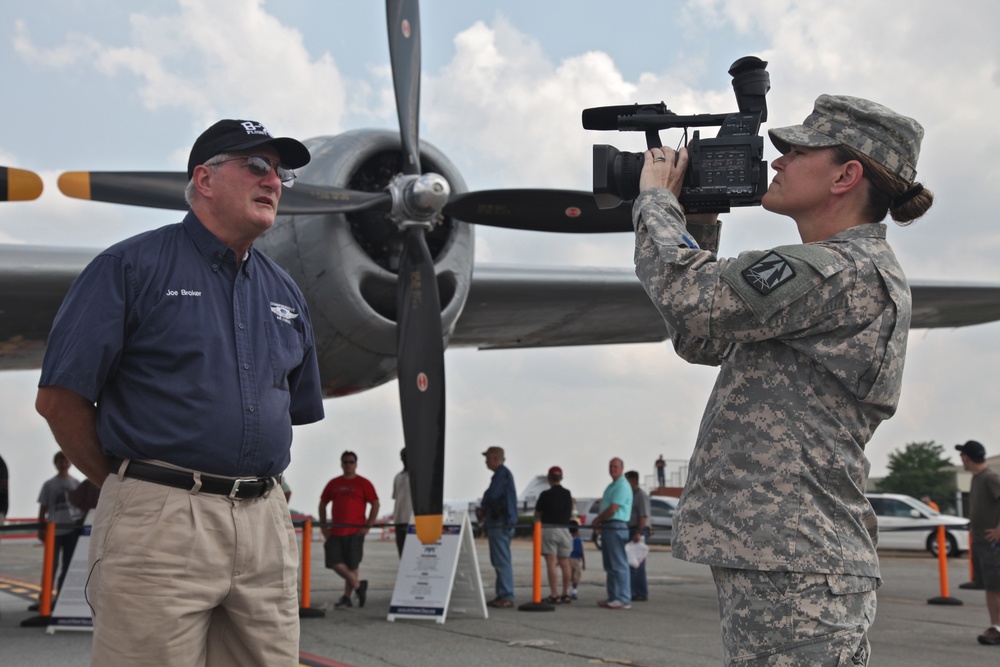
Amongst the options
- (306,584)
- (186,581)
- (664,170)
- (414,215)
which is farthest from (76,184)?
(664,170)

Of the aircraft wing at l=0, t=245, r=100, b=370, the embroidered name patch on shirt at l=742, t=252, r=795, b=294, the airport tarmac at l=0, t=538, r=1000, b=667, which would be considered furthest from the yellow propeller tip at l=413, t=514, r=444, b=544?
the embroidered name patch on shirt at l=742, t=252, r=795, b=294

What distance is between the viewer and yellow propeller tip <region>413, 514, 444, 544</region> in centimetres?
787

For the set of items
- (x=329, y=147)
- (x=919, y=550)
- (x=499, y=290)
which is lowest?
(x=919, y=550)

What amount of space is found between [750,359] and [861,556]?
1.52ft

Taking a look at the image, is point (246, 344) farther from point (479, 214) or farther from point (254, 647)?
point (479, 214)

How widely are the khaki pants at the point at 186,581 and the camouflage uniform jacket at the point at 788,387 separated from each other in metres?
1.02

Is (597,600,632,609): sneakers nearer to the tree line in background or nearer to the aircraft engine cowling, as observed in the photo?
the aircraft engine cowling

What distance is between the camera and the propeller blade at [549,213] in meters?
9.00

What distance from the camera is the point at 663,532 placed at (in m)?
25.3

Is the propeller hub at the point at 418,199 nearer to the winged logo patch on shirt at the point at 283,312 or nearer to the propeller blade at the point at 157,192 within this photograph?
the propeller blade at the point at 157,192

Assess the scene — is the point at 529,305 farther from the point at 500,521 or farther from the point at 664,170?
the point at 664,170

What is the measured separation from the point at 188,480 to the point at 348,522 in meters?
8.03

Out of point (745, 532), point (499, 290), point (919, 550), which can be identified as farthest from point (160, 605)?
point (919, 550)

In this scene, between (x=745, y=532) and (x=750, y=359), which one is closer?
(x=745, y=532)
